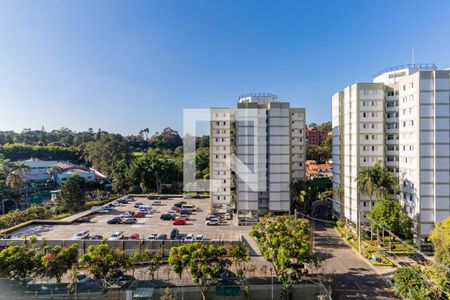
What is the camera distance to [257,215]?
3584 centimetres

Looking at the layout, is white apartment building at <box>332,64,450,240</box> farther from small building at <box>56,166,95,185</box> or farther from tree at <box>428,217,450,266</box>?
small building at <box>56,166,95,185</box>

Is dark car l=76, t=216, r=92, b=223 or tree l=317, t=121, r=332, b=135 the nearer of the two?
dark car l=76, t=216, r=92, b=223

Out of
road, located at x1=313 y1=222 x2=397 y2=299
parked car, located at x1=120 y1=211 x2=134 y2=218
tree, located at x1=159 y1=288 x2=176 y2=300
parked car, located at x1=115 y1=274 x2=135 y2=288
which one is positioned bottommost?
road, located at x1=313 y1=222 x2=397 y2=299

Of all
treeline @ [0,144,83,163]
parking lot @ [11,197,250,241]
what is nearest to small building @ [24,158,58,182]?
treeline @ [0,144,83,163]

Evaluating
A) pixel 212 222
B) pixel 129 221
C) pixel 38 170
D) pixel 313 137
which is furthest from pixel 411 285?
pixel 313 137

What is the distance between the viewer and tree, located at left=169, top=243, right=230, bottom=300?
18.1 m

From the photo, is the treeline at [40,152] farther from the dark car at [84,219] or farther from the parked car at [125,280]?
the parked car at [125,280]

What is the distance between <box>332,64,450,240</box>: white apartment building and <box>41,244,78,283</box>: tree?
2873cm

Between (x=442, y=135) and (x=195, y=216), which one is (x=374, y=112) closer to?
(x=442, y=135)

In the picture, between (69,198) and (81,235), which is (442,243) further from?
(69,198)

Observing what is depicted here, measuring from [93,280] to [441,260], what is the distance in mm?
25841

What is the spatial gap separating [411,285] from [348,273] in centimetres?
584

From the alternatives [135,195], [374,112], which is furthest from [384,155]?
[135,195]

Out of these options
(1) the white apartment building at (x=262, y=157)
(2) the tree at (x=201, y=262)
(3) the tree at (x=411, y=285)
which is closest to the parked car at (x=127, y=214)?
(1) the white apartment building at (x=262, y=157)
